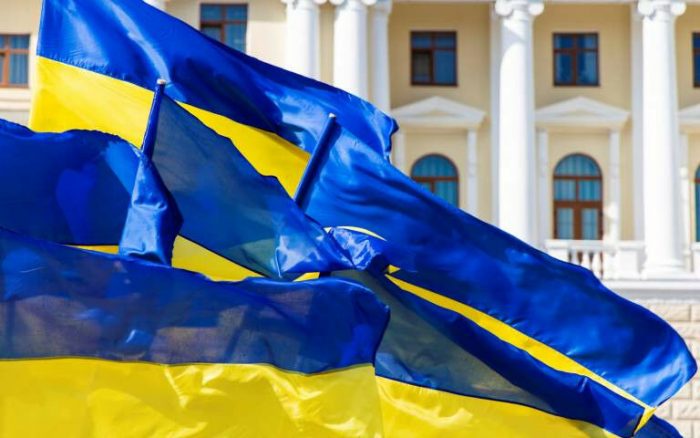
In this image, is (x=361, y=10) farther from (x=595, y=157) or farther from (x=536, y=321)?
(x=536, y=321)

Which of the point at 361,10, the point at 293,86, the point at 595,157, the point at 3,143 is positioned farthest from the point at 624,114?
the point at 3,143

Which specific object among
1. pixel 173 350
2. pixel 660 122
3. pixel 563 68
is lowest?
pixel 173 350

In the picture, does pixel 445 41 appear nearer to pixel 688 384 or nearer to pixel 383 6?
pixel 383 6

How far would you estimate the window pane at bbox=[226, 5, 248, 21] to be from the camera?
95.0 feet

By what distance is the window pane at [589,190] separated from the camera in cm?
→ 2958

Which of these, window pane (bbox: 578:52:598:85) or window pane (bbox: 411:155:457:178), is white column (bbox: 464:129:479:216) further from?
window pane (bbox: 578:52:598:85)

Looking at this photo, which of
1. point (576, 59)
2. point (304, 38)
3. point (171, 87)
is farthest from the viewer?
point (576, 59)

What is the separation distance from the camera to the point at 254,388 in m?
10.6

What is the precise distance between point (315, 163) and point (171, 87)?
3.48 ft

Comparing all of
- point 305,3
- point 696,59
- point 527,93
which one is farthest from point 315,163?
point 696,59

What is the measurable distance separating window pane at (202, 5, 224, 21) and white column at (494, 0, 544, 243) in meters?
3.95

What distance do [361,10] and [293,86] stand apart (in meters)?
15.9

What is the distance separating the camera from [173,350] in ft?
34.5

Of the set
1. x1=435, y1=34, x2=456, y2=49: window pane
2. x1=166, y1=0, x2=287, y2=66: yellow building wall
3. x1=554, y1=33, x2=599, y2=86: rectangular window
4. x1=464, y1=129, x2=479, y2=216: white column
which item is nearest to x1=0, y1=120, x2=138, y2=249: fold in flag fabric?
x1=166, y1=0, x2=287, y2=66: yellow building wall
